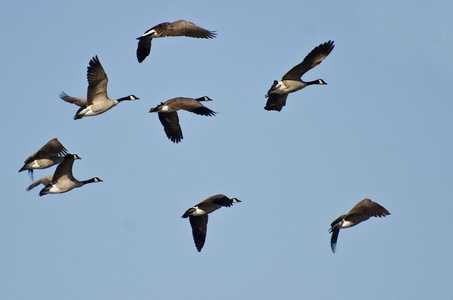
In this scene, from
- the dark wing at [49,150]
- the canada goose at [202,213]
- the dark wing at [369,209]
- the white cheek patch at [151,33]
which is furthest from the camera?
the dark wing at [49,150]

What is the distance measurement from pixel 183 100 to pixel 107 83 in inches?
98.1

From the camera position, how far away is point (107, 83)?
23.5m

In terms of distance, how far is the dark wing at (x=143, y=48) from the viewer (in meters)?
23.9

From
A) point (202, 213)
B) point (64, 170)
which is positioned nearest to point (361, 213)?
point (202, 213)

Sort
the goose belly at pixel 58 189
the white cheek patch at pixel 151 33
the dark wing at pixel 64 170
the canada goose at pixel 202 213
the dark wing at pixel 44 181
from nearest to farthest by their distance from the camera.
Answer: the canada goose at pixel 202 213
the white cheek patch at pixel 151 33
the dark wing at pixel 64 170
the goose belly at pixel 58 189
the dark wing at pixel 44 181

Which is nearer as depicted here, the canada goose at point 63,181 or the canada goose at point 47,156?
the canada goose at point 47,156

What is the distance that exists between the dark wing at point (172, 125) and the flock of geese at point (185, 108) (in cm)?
167

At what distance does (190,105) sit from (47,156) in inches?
184

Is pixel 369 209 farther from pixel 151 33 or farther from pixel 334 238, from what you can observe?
pixel 151 33

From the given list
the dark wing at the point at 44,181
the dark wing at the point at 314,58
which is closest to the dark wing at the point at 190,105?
the dark wing at the point at 314,58

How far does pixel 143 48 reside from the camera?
78.7 feet

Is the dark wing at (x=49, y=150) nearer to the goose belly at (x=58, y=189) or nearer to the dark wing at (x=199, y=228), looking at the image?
the goose belly at (x=58, y=189)

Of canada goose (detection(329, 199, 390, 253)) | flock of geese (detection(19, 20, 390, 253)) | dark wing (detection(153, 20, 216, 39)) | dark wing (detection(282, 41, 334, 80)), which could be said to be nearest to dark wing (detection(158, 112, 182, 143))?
flock of geese (detection(19, 20, 390, 253))

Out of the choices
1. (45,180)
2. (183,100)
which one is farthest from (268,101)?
(45,180)
